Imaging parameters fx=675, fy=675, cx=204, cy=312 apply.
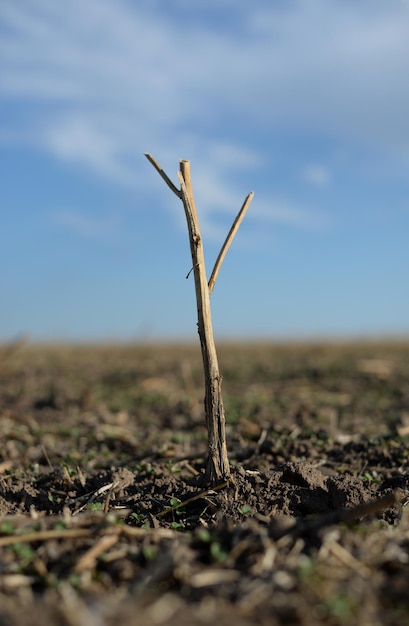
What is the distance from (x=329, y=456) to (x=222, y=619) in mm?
4274

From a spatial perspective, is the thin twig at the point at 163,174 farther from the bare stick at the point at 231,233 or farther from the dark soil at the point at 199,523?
the dark soil at the point at 199,523

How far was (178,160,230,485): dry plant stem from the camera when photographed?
492cm

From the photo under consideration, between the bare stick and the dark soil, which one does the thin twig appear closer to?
the bare stick

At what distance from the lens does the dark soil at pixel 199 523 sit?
2951 mm

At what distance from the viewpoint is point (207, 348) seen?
4.91 m

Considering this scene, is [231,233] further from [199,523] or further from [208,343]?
[199,523]

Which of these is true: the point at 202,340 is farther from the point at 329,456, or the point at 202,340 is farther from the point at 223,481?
the point at 329,456

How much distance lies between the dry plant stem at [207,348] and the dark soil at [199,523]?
202mm

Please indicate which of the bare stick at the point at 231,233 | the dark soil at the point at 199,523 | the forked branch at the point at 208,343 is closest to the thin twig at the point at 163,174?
the forked branch at the point at 208,343

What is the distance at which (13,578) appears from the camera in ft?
10.7

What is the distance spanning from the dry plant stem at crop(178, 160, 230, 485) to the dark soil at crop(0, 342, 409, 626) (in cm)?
20

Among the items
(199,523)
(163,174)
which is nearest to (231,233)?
(163,174)

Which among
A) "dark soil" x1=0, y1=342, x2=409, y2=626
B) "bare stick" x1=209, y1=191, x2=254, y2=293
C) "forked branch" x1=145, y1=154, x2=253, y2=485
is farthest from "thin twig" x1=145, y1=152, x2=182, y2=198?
"dark soil" x1=0, y1=342, x2=409, y2=626

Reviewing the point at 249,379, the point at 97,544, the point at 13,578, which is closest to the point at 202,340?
the point at 97,544
